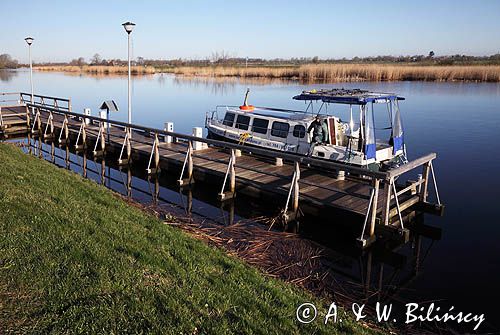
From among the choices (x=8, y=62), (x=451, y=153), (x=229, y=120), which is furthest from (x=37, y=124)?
(x=8, y=62)

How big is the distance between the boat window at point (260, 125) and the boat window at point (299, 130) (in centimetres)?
176

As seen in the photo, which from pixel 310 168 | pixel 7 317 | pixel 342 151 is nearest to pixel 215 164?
pixel 310 168

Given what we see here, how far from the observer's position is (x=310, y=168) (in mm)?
→ 15320

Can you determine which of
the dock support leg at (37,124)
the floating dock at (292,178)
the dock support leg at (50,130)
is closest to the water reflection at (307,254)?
the floating dock at (292,178)

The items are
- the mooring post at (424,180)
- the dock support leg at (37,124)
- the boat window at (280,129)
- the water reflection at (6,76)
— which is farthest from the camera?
the water reflection at (6,76)

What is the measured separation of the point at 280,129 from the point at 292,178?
20.1 feet

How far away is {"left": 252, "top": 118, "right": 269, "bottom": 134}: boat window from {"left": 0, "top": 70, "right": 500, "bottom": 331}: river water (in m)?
7.56

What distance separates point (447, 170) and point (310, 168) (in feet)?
25.3

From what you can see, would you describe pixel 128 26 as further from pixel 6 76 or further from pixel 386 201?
pixel 6 76

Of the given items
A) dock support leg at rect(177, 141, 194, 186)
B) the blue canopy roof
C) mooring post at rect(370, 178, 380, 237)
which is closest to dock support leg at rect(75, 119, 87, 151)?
dock support leg at rect(177, 141, 194, 186)

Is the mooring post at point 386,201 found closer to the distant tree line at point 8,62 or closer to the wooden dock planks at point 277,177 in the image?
the wooden dock planks at point 277,177

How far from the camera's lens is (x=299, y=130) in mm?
17312

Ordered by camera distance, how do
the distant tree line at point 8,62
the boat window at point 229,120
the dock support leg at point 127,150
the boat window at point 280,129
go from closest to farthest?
the boat window at point 280,129
the dock support leg at point 127,150
the boat window at point 229,120
the distant tree line at point 8,62

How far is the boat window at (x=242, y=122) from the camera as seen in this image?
20125mm
